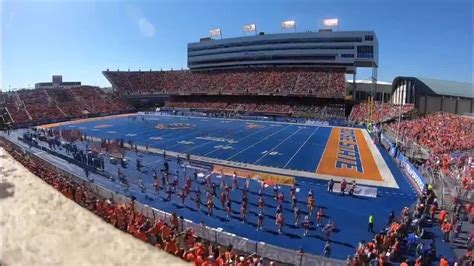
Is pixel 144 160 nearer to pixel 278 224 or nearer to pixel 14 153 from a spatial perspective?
pixel 14 153

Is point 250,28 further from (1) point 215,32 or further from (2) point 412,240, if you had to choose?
(2) point 412,240

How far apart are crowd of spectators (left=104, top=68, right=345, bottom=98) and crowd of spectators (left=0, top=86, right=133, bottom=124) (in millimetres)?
7778

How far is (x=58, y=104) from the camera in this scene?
65250 millimetres

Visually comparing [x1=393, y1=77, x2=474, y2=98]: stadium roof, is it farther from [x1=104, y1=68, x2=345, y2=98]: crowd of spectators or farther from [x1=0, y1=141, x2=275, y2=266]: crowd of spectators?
[x1=0, y1=141, x2=275, y2=266]: crowd of spectators

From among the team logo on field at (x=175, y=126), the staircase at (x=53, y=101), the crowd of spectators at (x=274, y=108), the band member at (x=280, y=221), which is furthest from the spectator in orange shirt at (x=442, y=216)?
the staircase at (x=53, y=101)

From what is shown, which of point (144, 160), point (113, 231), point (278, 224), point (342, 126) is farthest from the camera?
point (342, 126)

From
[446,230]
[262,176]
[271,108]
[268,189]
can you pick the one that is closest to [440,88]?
[271,108]

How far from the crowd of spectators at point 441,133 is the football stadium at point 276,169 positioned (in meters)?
0.19

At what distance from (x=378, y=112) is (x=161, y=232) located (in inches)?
1853

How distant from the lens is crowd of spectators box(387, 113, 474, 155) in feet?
87.7

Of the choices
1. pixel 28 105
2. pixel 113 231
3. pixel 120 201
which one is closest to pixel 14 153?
pixel 120 201

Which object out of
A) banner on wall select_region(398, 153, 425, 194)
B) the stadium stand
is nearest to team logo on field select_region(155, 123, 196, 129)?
the stadium stand

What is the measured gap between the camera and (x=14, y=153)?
93.4 feet

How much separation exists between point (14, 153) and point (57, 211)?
18403 mm
